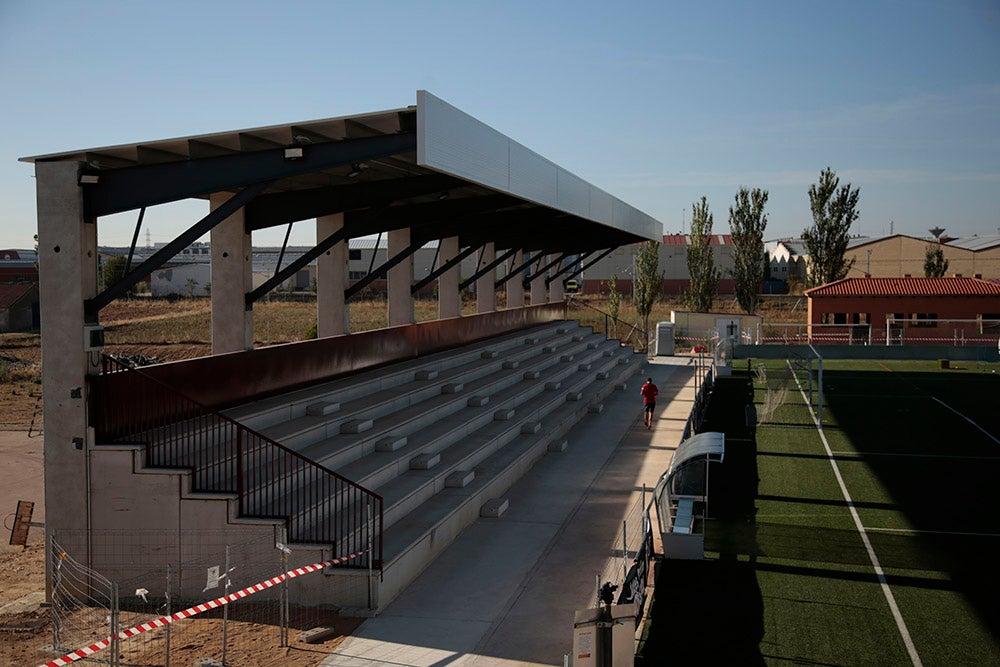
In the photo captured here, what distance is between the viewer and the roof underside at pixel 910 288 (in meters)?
44.2

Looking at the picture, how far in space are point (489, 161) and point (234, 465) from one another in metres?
5.76

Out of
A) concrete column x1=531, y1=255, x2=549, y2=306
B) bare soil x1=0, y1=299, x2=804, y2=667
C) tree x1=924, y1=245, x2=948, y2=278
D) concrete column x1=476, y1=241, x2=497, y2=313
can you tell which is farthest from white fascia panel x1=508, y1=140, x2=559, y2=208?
tree x1=924, y1=245, x2=948, y2=278

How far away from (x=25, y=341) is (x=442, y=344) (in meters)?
31.5

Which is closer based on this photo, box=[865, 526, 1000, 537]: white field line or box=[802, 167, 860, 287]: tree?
box=[865, 526, 1000, 537]: white field line

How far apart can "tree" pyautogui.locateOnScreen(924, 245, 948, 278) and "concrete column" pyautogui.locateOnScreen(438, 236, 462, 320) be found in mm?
56735

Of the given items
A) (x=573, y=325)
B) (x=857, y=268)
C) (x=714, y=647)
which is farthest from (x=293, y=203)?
(x=857, y=268)

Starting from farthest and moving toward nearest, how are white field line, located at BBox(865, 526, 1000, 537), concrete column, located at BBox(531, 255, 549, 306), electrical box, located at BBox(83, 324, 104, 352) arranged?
concrete column, located at BBox(531, 255, 549, 306) < white field line, located at BBox(865, 526, 1000, 537) < electrical box, located at BBox(83, 324, 104, 352)

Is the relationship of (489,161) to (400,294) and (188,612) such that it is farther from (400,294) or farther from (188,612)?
(400,294)

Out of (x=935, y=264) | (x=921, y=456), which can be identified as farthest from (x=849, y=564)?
(x=935, y=264)

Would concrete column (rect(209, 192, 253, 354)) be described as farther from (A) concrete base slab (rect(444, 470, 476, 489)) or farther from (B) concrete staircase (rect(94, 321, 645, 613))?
(A) concrete base slab (rect(444, 470, 476, 489))

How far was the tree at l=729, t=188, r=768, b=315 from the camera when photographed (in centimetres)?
6097

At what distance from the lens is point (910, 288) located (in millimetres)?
44719

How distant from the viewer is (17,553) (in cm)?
1382

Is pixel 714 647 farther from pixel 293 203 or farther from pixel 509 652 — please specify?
pixel 293 203
